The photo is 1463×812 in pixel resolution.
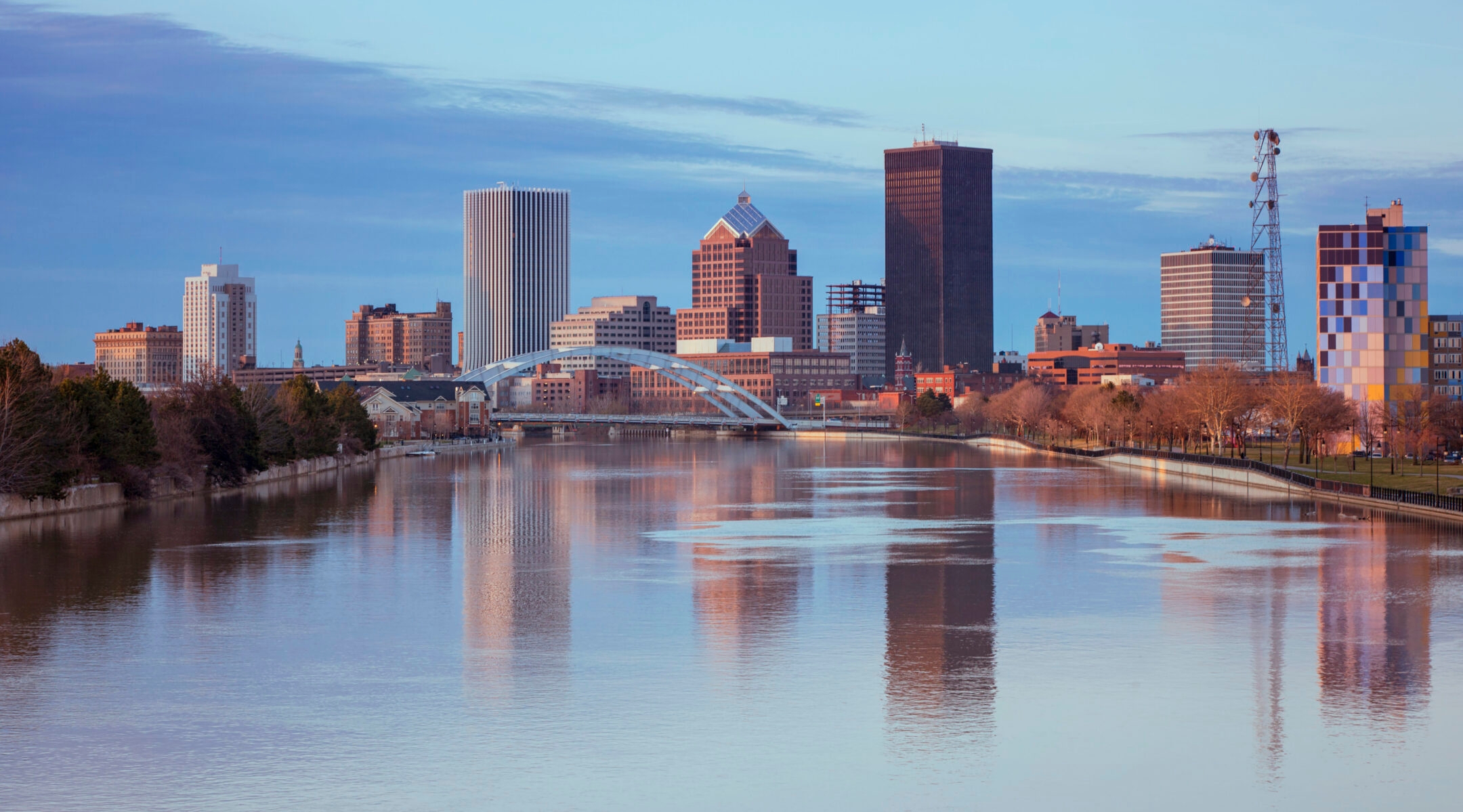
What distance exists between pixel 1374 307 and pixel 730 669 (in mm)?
98506

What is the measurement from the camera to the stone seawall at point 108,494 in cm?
4916

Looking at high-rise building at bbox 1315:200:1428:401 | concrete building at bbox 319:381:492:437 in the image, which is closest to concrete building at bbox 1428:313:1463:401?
high-rise building at bbox 1315:200:1428:401

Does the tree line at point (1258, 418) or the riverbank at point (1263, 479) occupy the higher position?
the tree line at point (1258, 418)

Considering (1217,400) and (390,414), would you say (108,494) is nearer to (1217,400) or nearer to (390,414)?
(1217,400)

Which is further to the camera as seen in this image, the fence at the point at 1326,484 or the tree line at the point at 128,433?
the fence at the point at 1326,484

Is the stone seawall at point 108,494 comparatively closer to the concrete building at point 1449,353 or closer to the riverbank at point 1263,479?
the riverbank at point 1263,479

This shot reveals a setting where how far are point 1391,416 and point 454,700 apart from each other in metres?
85.9

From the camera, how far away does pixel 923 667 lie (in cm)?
2250

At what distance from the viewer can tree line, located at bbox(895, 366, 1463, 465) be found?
82.1 m

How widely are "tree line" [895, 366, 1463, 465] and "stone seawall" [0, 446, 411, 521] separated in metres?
51.4

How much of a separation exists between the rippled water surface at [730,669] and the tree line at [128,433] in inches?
139

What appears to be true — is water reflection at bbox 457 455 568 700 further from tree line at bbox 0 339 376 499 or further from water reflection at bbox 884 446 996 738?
tree line at bbox 0 339 376 499

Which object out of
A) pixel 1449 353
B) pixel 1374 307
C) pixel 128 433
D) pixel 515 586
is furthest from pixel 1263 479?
pixel 1449 353

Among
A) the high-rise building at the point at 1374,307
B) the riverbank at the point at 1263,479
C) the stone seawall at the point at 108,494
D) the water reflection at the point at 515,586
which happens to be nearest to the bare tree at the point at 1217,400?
the riverbank at the point at 1263,479
